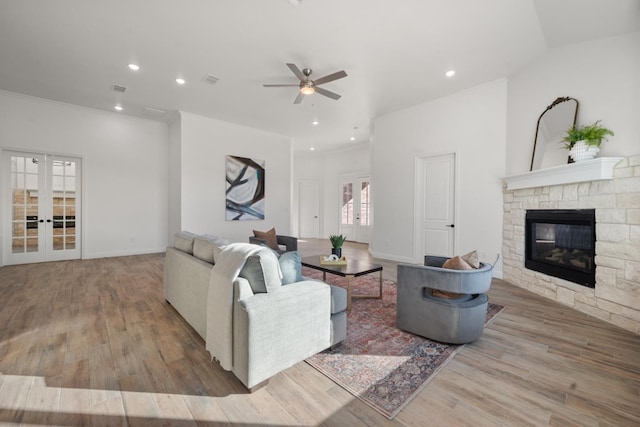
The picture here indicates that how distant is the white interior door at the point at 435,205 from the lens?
5047mm

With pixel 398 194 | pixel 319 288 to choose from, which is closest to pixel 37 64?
pixel 319 288

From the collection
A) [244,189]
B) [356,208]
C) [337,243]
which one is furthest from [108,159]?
[356,208]

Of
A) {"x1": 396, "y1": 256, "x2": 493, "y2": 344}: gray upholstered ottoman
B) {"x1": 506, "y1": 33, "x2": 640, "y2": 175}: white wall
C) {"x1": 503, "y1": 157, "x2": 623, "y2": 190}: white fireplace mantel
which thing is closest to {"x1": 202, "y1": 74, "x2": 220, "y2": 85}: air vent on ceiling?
{"x1": 396, "y1": 256, "x2": 493, "y2": 344}: gray upholstered ottoman

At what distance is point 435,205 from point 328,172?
529 centimetres

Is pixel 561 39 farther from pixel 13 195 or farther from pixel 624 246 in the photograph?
pixel 13 195

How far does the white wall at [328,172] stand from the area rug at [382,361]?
6.94m

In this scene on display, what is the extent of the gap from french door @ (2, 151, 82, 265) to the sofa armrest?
6018 millimetres

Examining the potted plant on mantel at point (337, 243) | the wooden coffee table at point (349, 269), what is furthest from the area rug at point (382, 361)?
the potted plant on mantel at point (337, 243)

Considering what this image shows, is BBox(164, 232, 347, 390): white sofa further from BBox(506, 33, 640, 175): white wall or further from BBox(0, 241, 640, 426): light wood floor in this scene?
BBox(506, 33, 640, 175): white wall

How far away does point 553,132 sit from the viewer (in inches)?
144

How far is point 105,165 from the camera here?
5848 mm

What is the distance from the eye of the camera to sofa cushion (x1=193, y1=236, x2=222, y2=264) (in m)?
2.30

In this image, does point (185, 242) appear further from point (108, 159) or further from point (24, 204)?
point (24, 204)

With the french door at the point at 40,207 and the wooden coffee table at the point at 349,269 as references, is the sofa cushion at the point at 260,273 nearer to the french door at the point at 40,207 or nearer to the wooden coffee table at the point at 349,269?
the wooden coffee table at the point at 349,269
